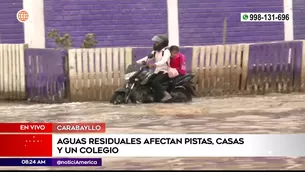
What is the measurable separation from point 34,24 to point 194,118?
24.6 ft

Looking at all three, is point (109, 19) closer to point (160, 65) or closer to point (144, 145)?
point (160, 65)

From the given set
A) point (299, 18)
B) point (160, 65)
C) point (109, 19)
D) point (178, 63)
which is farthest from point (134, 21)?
point (160, 65)

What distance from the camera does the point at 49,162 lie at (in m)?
4.66

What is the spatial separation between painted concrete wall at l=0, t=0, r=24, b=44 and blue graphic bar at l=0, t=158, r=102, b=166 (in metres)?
9.78

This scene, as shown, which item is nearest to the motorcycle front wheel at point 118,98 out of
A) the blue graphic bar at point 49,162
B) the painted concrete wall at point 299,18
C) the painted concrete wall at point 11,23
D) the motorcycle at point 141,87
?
the motorcycle at point 141,87

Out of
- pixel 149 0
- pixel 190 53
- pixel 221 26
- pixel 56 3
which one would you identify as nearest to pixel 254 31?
pixel 221 26

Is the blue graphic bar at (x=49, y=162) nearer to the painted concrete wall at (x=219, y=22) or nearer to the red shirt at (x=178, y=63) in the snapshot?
the red shirt at (x=178, y=63)

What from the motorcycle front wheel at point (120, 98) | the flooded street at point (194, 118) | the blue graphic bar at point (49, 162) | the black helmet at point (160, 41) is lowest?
the blue graphic bar at point (49, 162)

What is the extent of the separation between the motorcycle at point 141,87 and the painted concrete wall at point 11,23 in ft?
18.2

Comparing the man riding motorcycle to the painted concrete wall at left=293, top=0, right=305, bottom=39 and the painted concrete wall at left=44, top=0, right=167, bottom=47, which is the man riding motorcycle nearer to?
the painted concrete wall at left=44, top=0, right=167, bottom=47

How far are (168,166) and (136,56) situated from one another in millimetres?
6123

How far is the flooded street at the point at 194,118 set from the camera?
4.86 metres

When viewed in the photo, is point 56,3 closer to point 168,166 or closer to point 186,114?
point 186,114

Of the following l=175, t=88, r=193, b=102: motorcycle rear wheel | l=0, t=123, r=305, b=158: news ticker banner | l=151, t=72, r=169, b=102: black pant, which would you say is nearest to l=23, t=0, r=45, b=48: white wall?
l=151, t=72, r=169, b=102: black pant
